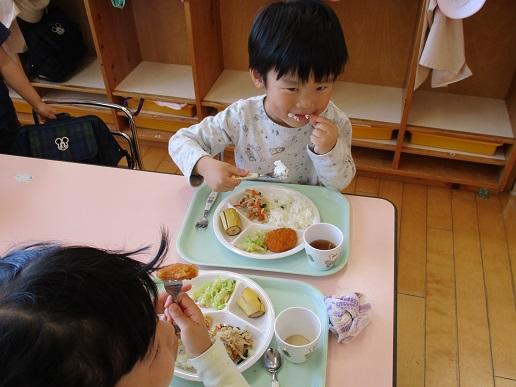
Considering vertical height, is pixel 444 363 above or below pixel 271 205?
below

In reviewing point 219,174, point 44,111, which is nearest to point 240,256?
point 219,174

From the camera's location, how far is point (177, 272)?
86 centimetres

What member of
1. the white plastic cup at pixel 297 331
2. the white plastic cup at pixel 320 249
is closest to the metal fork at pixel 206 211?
the white plastic cup at pixel 320 249

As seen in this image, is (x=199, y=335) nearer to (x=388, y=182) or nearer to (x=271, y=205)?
(x=271, y=205)

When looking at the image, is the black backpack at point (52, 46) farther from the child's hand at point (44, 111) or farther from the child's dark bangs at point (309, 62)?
the child's dark bangs at point (309, 62)

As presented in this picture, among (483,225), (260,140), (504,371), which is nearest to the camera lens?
(260,140)

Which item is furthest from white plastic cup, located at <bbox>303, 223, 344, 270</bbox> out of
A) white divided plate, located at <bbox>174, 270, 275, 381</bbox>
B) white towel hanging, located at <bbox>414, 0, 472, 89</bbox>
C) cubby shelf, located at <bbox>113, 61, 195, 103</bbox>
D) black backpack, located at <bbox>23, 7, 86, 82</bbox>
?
black backpack, located at <bbox>23, 7, 86, 82</bbox>

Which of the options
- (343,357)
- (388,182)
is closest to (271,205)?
(343,357)

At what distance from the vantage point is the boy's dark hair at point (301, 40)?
1025 mm

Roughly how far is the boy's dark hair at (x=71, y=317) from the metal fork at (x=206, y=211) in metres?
0.49

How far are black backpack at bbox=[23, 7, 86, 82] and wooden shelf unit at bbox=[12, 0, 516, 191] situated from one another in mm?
110

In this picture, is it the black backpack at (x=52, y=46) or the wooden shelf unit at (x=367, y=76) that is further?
the black backpack at (x=52, y=46)

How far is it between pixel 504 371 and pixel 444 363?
0.19 m

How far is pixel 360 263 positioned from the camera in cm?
95
